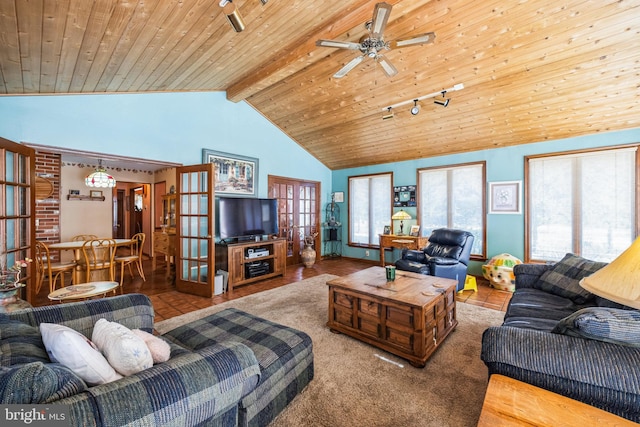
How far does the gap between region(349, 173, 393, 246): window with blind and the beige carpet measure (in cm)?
349

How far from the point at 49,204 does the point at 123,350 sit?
17.5ft

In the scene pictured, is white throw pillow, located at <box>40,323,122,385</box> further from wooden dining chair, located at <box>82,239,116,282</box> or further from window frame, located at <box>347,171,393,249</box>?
window frame, located at <box>347,171,393,249</box>

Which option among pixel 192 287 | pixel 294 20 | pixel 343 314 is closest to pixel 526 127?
pixel 294 20

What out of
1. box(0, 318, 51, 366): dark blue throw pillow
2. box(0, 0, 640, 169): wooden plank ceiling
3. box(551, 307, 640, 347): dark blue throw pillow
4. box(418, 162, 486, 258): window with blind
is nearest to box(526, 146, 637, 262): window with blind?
box(0, 0, 640, 169): wooden plank ceiling

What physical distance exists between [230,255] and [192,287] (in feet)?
2.30

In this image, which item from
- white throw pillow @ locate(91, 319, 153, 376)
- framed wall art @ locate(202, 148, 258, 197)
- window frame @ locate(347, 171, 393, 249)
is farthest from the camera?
window frame @ locate(347, 171, 393, 249)

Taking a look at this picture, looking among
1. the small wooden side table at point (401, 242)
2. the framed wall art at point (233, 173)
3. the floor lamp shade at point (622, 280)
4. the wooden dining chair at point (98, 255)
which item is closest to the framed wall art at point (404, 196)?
the small wooden side table at point (401, 242)

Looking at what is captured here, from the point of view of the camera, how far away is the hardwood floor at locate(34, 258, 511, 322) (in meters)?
3.42

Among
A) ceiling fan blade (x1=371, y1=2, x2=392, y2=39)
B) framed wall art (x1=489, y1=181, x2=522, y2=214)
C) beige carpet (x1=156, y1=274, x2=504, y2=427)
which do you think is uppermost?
ceiling fan blade (x1=371, y1=2, x2=392, y2=39)

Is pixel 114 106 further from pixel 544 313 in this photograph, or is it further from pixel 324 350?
pixel 544 313

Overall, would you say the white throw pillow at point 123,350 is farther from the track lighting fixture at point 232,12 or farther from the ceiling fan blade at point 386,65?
the ceiling fan blade at point 386,65

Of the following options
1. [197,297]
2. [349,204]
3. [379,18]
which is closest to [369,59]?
[379,18]

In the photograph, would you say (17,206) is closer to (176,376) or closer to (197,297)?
(197,297)

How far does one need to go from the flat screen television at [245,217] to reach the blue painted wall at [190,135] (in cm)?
48
